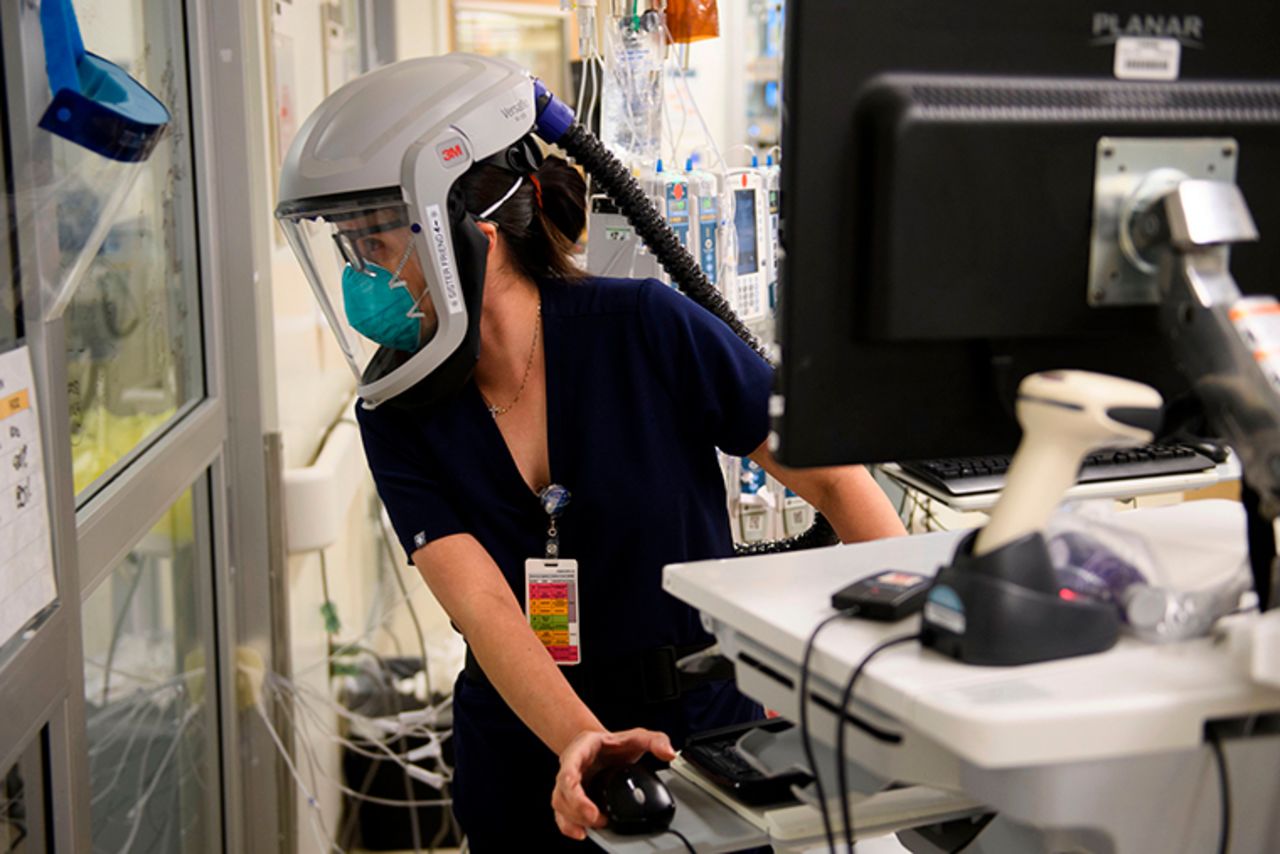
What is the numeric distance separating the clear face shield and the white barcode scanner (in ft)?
2.65

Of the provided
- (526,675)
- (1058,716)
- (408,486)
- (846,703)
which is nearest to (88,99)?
(408,486)

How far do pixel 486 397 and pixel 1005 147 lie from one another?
899 mm

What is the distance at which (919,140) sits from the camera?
858 millimetres

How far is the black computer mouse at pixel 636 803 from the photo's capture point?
1094 millimetres

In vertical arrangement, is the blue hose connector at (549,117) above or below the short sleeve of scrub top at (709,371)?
above

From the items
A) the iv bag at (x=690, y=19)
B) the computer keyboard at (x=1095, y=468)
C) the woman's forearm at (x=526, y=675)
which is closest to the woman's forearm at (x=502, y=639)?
the woman's forearm at (x=526, y=675)

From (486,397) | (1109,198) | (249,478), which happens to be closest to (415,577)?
(249,478)

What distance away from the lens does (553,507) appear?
5.23 feet

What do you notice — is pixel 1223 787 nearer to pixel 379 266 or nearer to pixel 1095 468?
pixel 379 266

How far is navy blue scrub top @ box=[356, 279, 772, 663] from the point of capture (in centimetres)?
158

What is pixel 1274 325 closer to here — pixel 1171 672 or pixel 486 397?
pixel 1171 672

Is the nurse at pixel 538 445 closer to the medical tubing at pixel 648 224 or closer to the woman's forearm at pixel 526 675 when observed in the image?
the woman's forearm at pixel 526 675

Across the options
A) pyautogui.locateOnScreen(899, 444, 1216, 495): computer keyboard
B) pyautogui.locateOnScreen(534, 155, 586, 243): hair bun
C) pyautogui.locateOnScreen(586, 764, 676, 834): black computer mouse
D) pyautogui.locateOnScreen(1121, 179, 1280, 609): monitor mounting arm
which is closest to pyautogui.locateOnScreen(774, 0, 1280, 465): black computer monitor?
pyautogui.locateOnScreen(1121, 179, 1280, 609): monitor mounting arm

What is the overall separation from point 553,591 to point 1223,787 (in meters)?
0.91
